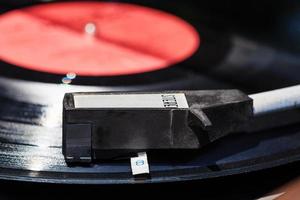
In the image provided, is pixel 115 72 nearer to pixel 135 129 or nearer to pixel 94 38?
pixel 94 38

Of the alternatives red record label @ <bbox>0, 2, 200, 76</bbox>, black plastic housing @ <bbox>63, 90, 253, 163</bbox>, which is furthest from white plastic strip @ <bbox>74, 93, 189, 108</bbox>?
red record label @ <bbox>0, 2, 200, 76</bbox>

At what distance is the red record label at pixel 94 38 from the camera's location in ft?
3.23

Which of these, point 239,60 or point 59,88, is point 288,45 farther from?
point 59,88

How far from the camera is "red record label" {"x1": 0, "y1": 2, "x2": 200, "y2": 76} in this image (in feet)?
3.23

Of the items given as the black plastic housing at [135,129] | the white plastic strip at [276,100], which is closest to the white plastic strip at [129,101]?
the black plastic housing at [135,129]

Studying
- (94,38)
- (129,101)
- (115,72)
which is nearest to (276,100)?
(129,101)

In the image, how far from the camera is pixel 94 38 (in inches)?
42.9

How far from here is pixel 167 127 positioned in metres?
0.65

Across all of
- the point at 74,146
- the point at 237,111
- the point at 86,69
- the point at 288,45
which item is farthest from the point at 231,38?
the point at 74,146

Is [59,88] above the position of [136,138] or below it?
above

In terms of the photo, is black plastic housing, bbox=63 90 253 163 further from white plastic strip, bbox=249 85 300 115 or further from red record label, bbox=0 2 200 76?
red record label, bbox=0 2 200 76

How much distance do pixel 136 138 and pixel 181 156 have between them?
0.22ft

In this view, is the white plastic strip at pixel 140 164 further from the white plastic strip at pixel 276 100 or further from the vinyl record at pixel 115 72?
the white plastic strip at pixel 276 100

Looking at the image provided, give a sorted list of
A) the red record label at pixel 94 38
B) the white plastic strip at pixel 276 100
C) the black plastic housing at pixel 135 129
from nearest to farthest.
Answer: the black plastic housing at pixel 135 129
the white plastic strip at pixel 276 100
the red record label at pixel 94 38
